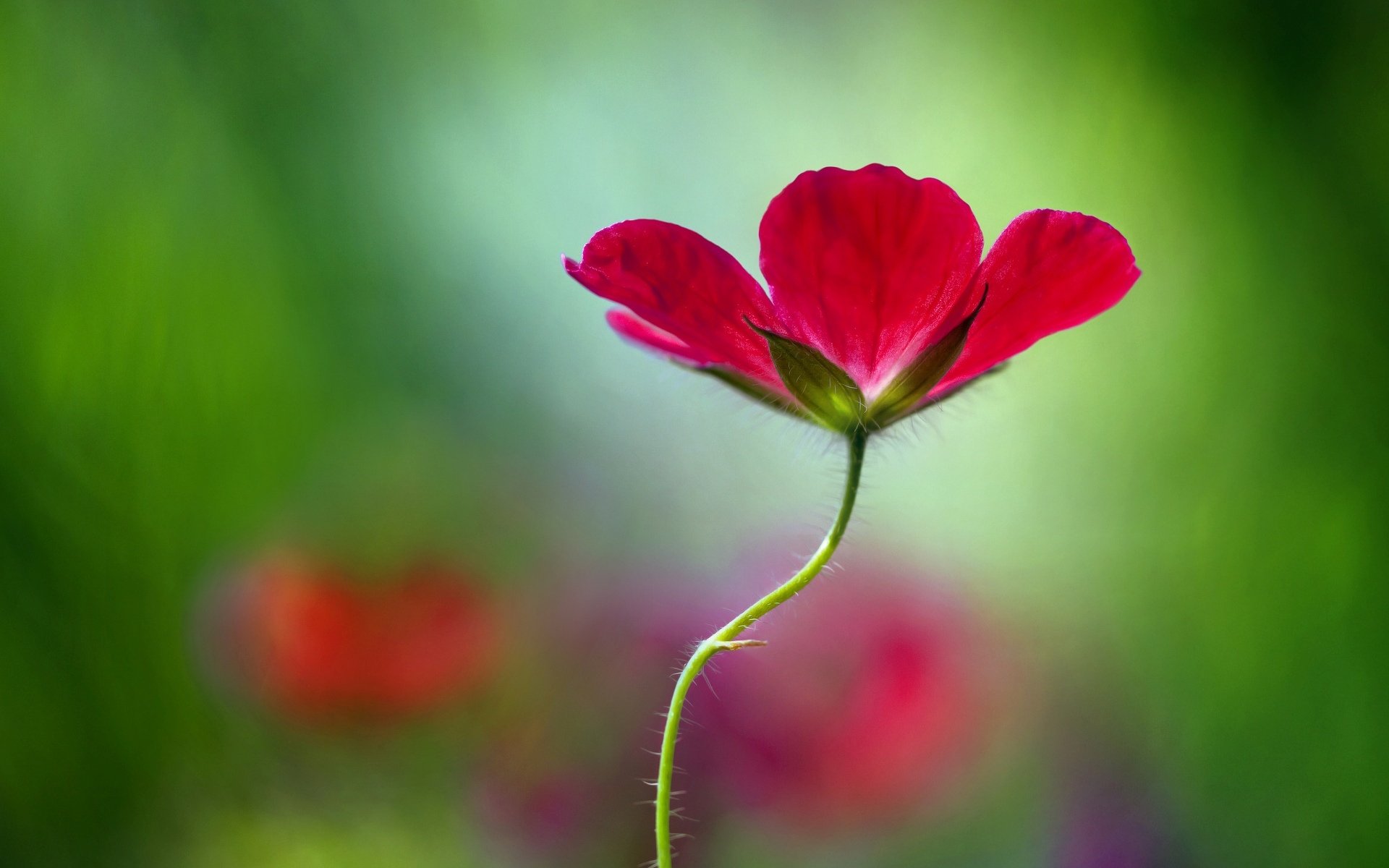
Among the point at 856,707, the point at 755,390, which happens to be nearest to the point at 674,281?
the point at 755,390

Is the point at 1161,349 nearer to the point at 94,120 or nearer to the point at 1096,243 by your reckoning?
the point at 1096,243

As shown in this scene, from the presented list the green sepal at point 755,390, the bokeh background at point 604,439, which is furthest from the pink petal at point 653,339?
the bokeh background at point 604,439

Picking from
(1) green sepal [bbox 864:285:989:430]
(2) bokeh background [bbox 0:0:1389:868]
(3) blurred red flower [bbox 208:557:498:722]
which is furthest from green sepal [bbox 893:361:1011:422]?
(3) blurred red flower [bbox 208:557:498:722]

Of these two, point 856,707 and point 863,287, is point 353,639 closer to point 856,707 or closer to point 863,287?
point 856,707

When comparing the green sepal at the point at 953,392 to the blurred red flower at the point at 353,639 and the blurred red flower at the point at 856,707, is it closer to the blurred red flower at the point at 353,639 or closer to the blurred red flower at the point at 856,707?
the blurred red flower at the point at 856,707

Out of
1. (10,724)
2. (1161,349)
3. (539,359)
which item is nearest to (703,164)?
(539,359)

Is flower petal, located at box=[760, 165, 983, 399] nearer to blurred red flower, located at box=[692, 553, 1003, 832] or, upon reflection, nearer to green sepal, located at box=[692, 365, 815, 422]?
green sepal, located at box=[692, 365, 815, 422]
